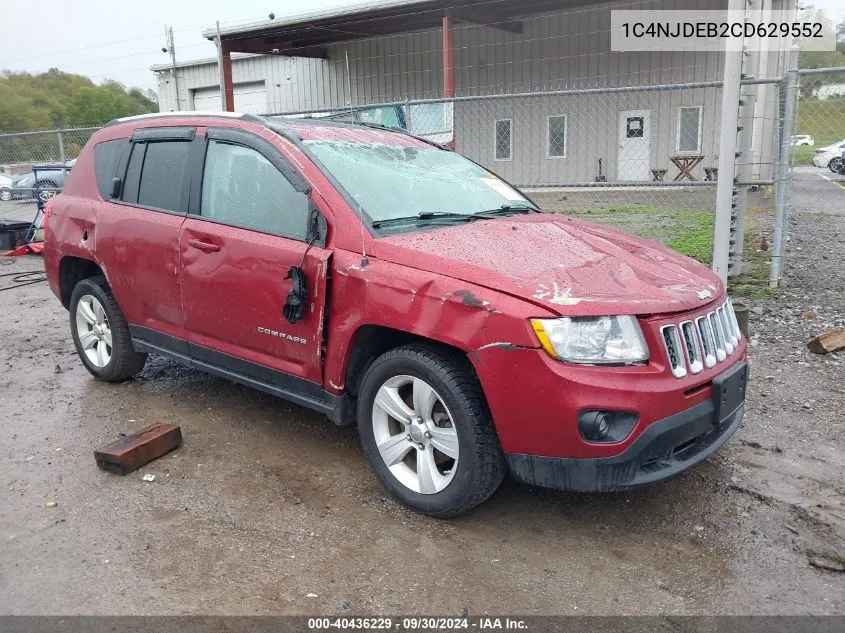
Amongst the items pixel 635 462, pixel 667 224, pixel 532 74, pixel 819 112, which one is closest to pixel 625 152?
pixel 532 74

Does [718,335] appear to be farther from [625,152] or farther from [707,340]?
[625,152]

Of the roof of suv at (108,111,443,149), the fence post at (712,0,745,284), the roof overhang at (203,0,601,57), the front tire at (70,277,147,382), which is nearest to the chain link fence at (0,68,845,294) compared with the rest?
the fence post at (712,0,745,284)

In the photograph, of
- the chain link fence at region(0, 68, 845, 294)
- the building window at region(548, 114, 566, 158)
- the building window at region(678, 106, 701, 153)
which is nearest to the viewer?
the chain link fence at region(0, 68, 845, 294)

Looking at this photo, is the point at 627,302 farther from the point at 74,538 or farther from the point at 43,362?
the point at 43,362

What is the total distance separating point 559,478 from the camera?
292cm

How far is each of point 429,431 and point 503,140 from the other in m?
19.3

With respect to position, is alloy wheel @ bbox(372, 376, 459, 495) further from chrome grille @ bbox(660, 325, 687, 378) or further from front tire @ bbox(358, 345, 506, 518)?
chrome grille @ bbox(660, 325, 687, 378)

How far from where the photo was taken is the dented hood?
9.52 ft

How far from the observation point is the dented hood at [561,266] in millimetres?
2902

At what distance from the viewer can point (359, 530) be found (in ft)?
10.6

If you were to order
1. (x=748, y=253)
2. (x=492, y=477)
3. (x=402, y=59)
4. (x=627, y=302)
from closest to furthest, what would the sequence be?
(x=627, y=302) → (x=492, y=477) → (x=748, y=253) → (x=402, y=59)

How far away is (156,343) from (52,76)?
65802 millimetres

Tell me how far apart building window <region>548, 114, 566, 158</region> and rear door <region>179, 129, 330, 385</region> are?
1752 cm

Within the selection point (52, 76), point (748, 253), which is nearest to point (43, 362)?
point (748, 253)
